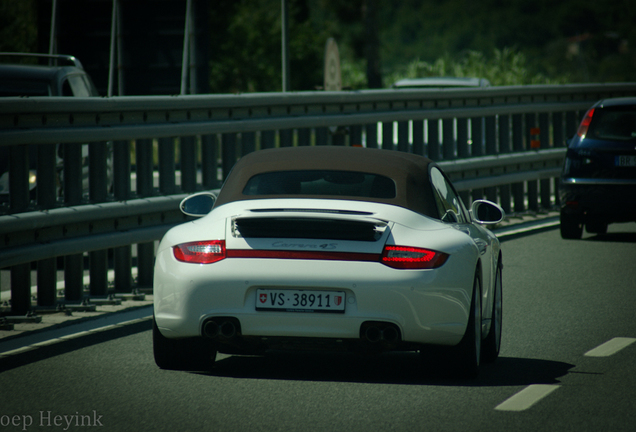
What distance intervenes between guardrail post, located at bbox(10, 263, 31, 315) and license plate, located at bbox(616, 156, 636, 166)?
8.16 meters

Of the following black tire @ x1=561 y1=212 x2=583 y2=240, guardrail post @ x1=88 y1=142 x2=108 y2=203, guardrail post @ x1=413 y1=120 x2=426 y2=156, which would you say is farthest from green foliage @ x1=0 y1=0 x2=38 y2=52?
guardrail post @ x1=88 y1=142 x2=108 y2=203

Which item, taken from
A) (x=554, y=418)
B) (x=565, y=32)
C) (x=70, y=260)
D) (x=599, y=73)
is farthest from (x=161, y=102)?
(x=565, y=32)

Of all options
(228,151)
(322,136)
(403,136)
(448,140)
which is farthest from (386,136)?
(228,151)

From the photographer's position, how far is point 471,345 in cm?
668

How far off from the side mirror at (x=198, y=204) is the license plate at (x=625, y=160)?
27.0 ft

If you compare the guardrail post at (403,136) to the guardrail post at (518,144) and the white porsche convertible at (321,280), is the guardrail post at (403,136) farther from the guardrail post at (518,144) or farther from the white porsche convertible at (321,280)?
the white porsche convertible at (321,280)

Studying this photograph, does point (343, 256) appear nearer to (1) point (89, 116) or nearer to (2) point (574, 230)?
(1) point (89, 116)

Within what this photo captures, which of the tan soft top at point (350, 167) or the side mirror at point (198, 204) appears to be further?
the side mirror at point (198, 204)

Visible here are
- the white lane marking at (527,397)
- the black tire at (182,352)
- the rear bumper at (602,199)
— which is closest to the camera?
the white lane marking at (527,397)

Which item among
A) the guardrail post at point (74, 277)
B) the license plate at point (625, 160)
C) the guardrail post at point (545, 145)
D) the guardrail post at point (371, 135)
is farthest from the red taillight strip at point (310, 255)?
the guardrail post at point (545, 145)

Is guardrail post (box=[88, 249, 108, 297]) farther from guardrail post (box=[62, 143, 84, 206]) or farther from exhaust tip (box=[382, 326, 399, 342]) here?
exhaust tip (box=[382, 326, 399, 342])

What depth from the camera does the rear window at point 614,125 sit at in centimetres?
1476

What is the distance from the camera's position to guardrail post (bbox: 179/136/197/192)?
10.9m

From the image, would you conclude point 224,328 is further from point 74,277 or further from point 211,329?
point 74,277
